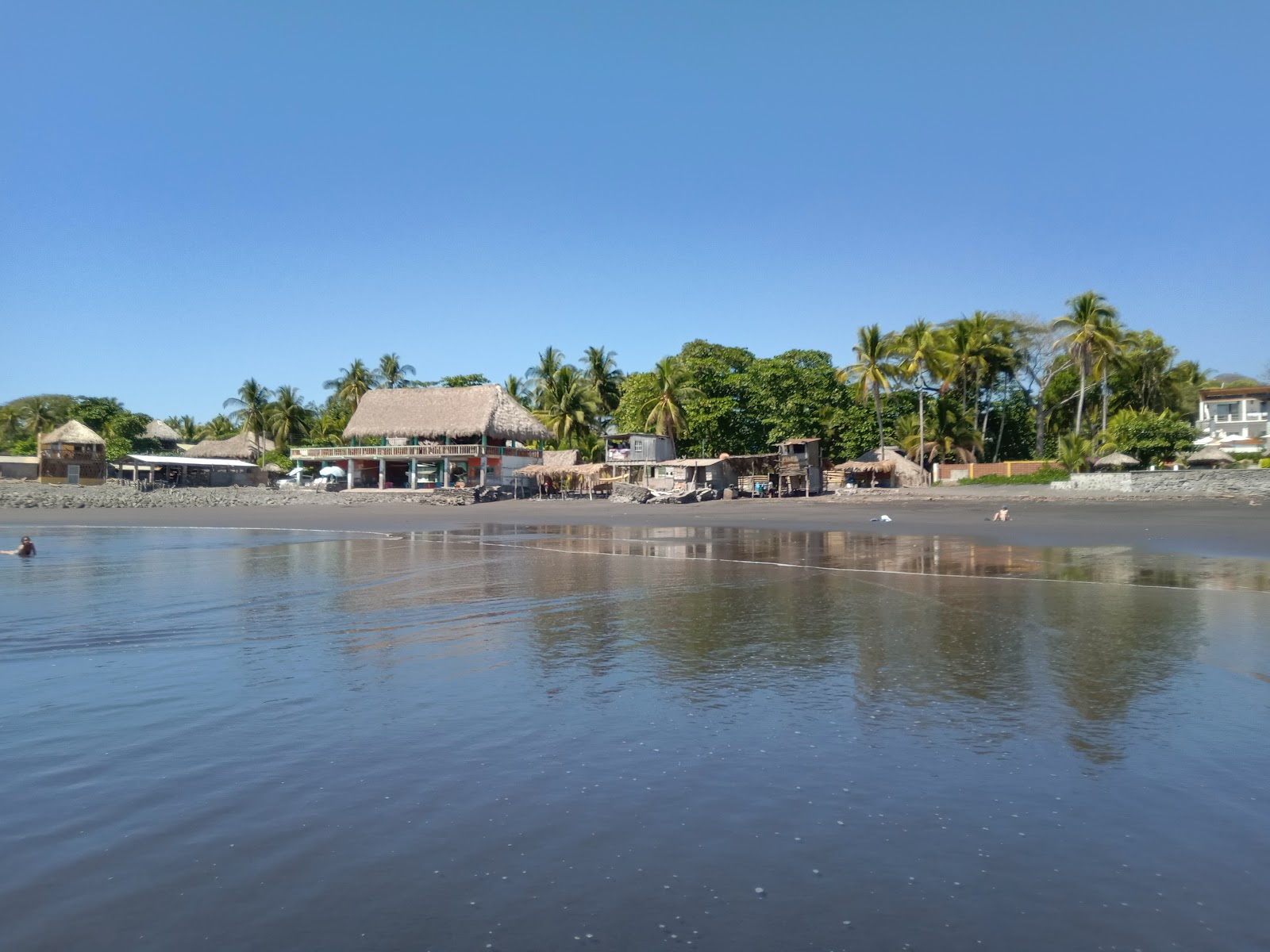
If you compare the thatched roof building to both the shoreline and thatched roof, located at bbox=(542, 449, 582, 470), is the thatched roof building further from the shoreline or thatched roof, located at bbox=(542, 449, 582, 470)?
thatched roof, located at bbox=(542, 449, 582, 470)

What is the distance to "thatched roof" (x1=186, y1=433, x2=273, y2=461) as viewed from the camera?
246ft

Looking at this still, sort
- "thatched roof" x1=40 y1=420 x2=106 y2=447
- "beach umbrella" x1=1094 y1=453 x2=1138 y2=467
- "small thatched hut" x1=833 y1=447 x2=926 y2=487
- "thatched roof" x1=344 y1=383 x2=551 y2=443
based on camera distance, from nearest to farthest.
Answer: "beach umbrella" x1=1094 y1=453 x2=1138 y2=467 → "small thatched hut" x1=833 y1=447 x2=926 y2=487 → "thatched roof" x1=344 y1=383 x2=551 y2=443 → "thatched roof" x1=40 y1=420 x2=106 y2=447

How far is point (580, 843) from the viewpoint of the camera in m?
4.45

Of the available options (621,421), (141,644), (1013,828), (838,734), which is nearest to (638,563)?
(141,644)

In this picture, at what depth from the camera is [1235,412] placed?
238 ft

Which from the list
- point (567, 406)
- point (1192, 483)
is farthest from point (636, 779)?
point (567, 406)

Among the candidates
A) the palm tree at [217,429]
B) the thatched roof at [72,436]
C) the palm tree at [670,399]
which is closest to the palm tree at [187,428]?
the palm tree at [217,429]

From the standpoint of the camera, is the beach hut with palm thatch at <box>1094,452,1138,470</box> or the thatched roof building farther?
the thatched roof building

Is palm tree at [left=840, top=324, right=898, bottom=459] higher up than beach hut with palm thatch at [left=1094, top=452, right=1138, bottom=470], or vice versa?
palm tree at [left=840, top=324, right=898, bottom=459]

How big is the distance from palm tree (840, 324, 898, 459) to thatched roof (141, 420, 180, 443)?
68723 millimetres

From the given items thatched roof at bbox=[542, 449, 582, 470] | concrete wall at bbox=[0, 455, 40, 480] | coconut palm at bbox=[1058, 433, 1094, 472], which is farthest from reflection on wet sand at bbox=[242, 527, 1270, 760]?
concrete wall at bbox=[0, 455, 40, 480]

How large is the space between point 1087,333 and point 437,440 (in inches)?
1623

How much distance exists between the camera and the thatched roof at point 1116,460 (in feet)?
144

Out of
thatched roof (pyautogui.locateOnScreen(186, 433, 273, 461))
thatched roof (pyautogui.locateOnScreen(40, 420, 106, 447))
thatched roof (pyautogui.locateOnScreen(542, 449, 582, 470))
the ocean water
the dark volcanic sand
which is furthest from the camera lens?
thatched roof (pyautogui.locateOnScreen(186, 433, 273, 461))
